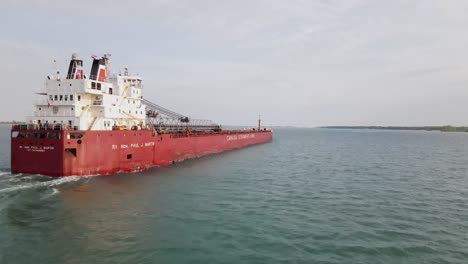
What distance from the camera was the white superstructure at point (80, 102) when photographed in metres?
24.4

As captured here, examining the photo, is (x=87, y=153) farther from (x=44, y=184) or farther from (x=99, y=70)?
(x=99, y=70)

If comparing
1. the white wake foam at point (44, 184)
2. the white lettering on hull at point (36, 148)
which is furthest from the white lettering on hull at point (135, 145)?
the white lettering on hull at point (36, 148)

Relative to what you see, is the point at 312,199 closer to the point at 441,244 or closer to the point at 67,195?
the point at 441,244

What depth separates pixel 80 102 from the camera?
24.7m

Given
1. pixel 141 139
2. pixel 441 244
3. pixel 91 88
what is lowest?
pixel 441 244

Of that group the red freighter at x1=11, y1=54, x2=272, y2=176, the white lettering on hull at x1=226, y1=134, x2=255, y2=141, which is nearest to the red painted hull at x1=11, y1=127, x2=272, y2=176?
the red freighter at x1=11, y1=54, x2=272, y2=176

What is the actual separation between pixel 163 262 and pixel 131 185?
12061 mm

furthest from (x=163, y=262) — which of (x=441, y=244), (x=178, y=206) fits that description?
(x=441, y=244)

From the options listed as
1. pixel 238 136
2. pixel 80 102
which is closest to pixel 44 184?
pixel 80 102

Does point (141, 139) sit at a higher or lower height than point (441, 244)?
higher

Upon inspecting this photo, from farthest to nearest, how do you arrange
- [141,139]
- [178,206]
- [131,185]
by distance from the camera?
[141,139], [131,185], [178,206]

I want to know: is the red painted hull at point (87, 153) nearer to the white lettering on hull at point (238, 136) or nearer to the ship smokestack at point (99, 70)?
the ship smokestack at point (99, 70)

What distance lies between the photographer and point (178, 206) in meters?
16.7

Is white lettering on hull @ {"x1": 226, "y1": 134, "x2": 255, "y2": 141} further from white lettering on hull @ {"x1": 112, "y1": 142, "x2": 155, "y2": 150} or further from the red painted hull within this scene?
white lettering on hull @ {"x1": 112, "y1": 142, "x2": 155, "y2": 150}
